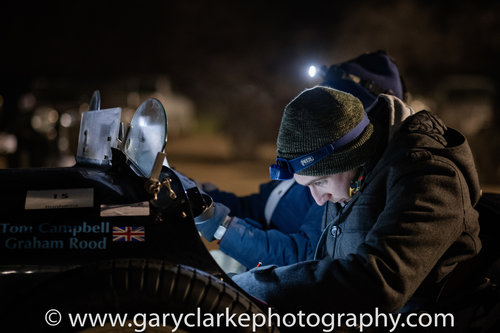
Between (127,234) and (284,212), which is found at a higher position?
(127,234)

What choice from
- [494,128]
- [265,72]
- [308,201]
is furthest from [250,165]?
[308,201]

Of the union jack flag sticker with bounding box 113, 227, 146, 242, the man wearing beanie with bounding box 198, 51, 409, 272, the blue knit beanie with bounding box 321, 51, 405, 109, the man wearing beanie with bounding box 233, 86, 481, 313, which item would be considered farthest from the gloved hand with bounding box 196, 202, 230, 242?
the blue knit beanie with bounding box 321, 51, 405, 109

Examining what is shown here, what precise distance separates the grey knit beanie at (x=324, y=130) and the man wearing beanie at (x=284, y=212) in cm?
26

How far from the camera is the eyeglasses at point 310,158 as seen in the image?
5.66 ft

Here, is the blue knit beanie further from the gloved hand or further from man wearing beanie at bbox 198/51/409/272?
the gloved hand

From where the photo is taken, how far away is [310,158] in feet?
5.71

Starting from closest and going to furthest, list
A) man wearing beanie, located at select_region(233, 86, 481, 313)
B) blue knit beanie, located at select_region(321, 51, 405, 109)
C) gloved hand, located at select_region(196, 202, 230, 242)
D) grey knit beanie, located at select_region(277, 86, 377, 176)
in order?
1. man wearing beanie, located at select_region(233, 86, 481, 313)
2. grey knit beanie, located at select_region(277, 86, 377, 176)
3. gloved hand, located at select_region(196, 202, 230, 242)
4. blue knit beanie, located at select_region(321, 51, 405, 109)

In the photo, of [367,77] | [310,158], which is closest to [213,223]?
[310,158]

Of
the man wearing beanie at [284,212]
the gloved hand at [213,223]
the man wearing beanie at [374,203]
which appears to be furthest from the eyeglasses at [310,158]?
the gloved hand at [213,223]

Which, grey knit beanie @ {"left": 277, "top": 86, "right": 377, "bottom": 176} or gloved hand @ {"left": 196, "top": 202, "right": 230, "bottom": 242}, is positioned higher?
grey knit beanie @ {"left": 277, "top": 86, "right": 377, "bottom": 176}

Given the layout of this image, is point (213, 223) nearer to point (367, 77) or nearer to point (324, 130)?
point (324, 130)

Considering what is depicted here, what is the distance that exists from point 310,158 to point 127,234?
2.34 feet

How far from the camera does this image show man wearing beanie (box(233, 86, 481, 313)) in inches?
60.6

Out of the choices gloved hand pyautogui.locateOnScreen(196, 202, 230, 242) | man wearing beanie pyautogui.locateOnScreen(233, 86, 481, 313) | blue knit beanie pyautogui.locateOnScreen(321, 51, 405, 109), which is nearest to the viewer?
man wearing beanie pyautogui.locateOnScreen(233, 86, 481, 313)
